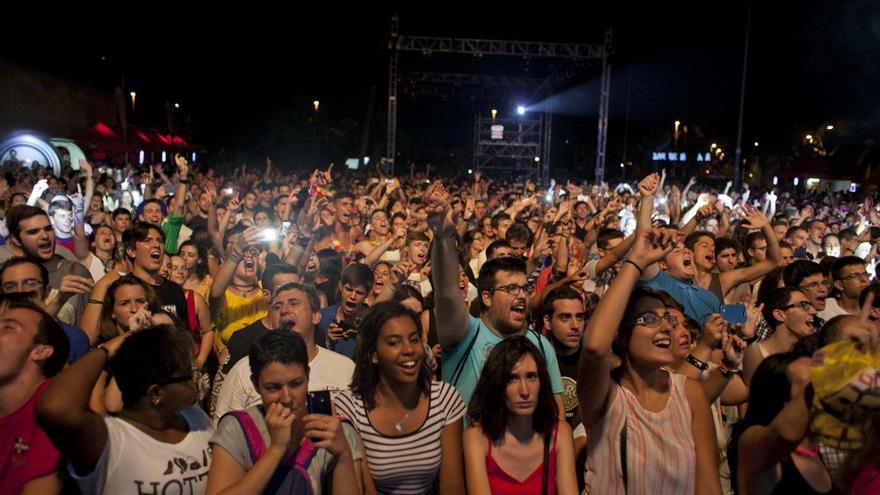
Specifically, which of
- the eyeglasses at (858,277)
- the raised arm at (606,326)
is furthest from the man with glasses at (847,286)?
the raised arm at (606,326)

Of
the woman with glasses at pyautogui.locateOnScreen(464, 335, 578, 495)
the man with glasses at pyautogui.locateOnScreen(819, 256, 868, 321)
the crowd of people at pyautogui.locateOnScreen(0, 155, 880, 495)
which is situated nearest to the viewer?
the crowd of people at pyautogui.locateOnScreen(0, 155, 880, 495)

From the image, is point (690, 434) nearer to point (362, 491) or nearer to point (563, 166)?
point (362, 491)

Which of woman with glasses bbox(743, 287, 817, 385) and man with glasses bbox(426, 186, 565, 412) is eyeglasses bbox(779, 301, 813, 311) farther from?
man with glasses bbox(426, 186, 565, 412)

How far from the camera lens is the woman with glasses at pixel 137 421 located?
9.07 ft

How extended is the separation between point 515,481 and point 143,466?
150cm

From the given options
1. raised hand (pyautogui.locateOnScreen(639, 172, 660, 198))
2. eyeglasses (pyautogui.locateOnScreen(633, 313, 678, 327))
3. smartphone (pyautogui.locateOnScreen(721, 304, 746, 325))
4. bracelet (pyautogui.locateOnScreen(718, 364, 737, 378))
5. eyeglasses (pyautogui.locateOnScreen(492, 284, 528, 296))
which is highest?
raised hand (pyautogui.locateOnScreen(639, 172, 660, 198))

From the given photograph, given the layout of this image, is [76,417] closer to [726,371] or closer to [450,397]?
[450,397]

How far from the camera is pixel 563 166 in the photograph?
62.8 metres

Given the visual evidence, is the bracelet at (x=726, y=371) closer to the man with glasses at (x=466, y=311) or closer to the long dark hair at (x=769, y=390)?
the long dark hair at (x=769, y=390)

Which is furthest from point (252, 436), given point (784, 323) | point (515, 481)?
point (784, 323)

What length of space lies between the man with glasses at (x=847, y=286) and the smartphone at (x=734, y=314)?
2.38 m

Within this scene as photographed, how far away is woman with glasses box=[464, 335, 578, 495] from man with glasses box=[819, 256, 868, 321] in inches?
158

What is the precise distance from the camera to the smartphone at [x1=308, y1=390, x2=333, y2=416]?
3.01 m

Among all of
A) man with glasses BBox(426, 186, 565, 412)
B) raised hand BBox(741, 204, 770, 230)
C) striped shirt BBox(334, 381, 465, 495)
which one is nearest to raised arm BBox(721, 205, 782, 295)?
raised hand BBox(741, 204, 770, 230)
